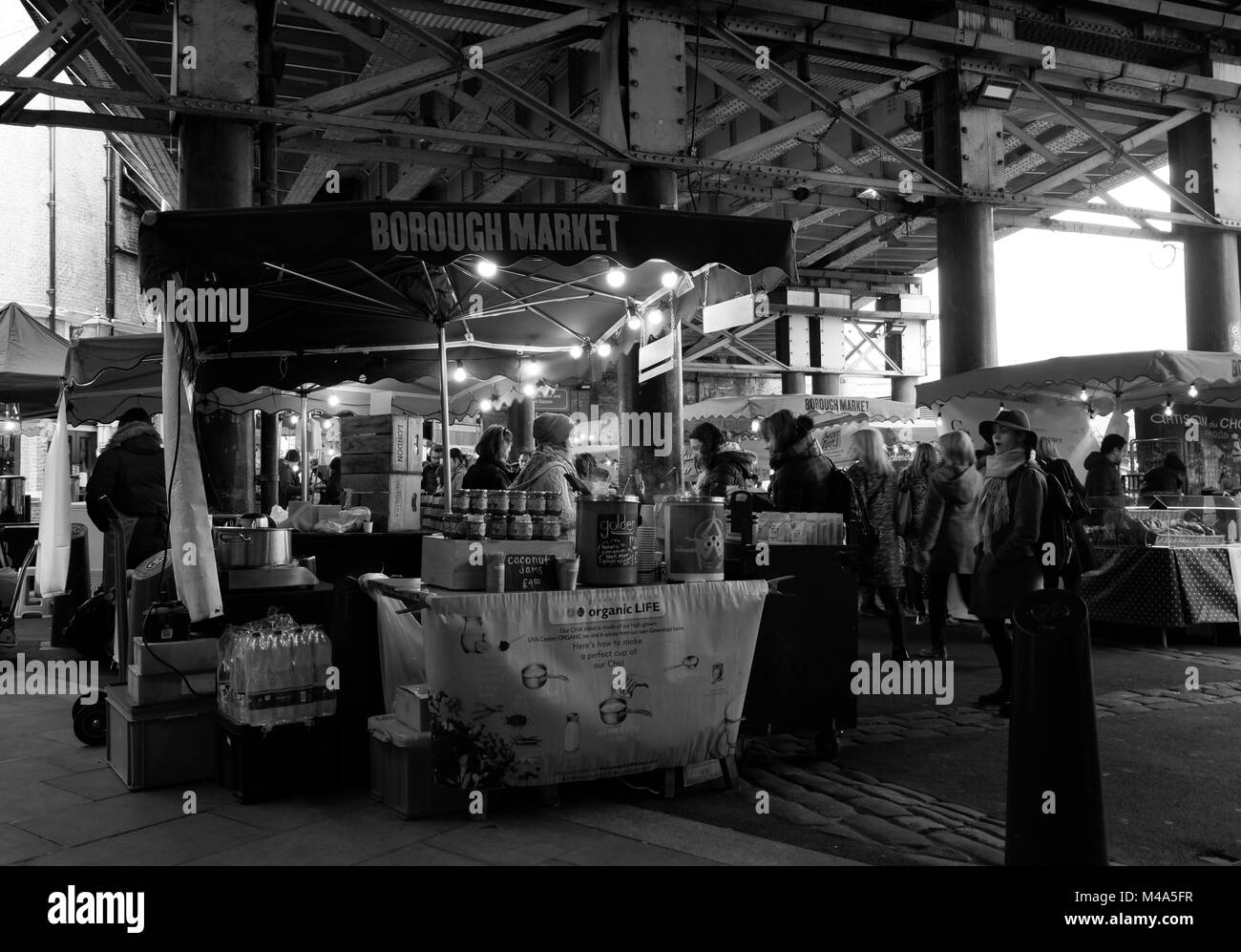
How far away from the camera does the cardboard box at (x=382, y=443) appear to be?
21.3ft

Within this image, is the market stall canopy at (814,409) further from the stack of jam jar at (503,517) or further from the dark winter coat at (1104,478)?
the stack of jam jar at (503,517)

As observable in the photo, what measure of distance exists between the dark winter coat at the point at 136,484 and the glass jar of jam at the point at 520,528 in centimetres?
463

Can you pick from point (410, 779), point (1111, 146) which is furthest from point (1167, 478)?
point (410, 779)

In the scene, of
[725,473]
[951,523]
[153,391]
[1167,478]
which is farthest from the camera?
[1167,478]

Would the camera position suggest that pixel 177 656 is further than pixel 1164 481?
No

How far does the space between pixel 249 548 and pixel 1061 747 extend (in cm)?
401

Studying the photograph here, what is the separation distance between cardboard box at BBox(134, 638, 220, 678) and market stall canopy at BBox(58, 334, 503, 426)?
3.88 meters

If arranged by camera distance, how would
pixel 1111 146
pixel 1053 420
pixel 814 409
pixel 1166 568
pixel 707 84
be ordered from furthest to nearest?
pixel 814 409 → pixel 707 84 → pixel 1111 146 → pixel 1053 420 → pixel 1166 568

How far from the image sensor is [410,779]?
4035mm

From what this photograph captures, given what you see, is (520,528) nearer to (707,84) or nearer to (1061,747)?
(1061,747)

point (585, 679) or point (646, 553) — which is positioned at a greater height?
point (646, 553)

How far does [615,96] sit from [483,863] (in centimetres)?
869

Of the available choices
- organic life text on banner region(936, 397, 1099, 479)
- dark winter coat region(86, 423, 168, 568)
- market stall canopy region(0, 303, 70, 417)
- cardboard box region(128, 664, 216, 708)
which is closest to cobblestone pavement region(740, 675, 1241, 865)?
cardboard box region(128, 664, 216, 708)

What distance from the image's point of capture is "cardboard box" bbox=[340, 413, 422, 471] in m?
6.50
